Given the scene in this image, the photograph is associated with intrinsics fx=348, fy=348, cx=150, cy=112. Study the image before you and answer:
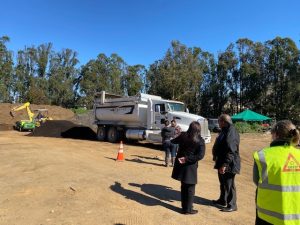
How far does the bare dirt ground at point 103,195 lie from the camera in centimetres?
632

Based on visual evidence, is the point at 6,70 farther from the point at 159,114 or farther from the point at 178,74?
the point at 159,114

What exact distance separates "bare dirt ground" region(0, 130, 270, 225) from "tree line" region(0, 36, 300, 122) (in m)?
39.6

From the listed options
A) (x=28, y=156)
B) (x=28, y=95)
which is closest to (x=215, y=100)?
(x=28, y=95)

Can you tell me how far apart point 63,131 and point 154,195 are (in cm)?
1950

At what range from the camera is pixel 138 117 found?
68.6 ft

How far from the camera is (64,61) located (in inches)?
3155

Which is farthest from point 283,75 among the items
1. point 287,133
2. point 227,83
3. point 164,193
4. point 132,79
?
point 287,133

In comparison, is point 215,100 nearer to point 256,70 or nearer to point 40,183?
point 256,70

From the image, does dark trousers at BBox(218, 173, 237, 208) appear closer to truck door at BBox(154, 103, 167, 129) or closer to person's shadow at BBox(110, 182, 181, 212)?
person's shadow at BBox(110, 182, 181, 212)

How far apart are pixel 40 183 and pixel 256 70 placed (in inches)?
2018

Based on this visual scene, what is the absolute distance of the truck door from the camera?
19766 mm

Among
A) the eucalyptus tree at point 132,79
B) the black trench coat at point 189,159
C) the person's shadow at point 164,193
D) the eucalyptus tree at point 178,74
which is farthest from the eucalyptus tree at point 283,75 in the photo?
the black trench coat at point 189,159

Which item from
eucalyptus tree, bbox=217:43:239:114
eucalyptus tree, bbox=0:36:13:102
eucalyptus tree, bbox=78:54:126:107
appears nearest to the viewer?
eucalyptus tree, bbox=217:43:239:114

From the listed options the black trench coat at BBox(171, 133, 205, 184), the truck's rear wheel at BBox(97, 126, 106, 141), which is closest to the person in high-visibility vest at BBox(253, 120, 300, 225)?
the black trench coat at BBox(171, 133, 205, 184)
